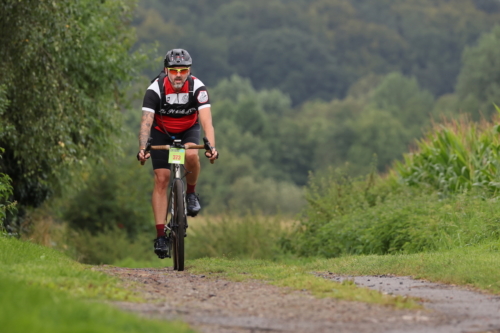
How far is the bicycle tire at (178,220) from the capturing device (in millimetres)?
10031

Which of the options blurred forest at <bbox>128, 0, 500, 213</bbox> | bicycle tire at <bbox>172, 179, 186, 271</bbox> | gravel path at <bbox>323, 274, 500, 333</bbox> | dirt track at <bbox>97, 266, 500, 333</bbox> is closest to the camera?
dirt track at <bbox>97, 266, 500, 333</bbox>

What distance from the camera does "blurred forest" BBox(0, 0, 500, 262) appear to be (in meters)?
16.5

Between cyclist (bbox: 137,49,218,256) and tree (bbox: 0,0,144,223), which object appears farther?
tree (bbox: 0,0,144,223)

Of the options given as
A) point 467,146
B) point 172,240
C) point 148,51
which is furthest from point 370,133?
point 172,240

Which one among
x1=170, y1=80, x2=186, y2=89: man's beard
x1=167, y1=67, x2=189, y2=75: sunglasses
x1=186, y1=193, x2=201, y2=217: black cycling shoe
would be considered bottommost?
x1=186, y1=193, x2=201, y2=217: black cycling shoe

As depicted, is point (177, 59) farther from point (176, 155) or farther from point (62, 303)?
point (62, 303)

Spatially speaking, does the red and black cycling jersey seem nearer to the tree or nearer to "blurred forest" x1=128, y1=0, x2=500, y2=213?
the tree

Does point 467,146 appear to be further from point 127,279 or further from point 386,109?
point 386,109

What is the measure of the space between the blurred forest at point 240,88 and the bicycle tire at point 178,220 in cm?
516

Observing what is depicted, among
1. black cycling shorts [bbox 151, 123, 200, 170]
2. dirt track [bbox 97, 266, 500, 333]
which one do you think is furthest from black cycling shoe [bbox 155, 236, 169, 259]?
dirt track [bbox 97, 266, 500, 333]

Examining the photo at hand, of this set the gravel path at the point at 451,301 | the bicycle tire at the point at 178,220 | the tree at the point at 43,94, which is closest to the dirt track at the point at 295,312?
the gravel path at the point at 451,301

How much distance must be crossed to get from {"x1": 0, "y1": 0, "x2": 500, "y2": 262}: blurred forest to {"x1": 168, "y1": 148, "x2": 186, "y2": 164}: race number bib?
513cm

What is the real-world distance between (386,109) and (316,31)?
3874cm

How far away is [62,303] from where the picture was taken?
18.6 feet
